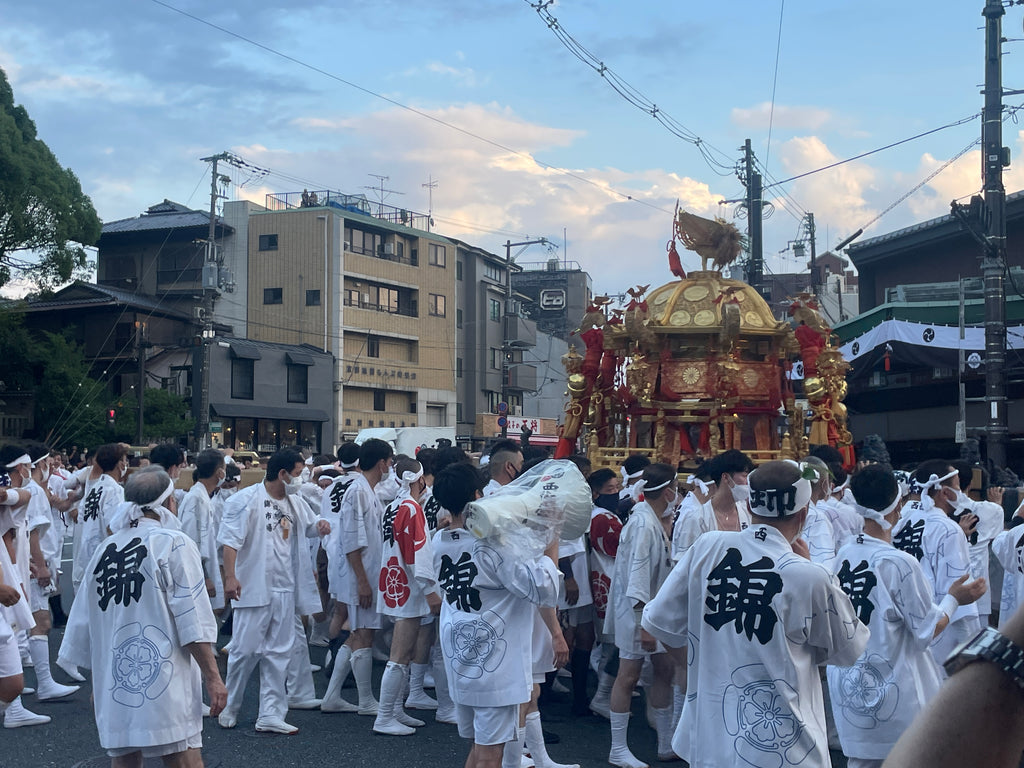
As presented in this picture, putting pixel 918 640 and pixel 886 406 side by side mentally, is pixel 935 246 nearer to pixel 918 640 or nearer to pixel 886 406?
pixel 886 406

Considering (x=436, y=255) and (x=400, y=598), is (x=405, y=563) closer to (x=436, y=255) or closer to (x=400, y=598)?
(x=400, y=598)

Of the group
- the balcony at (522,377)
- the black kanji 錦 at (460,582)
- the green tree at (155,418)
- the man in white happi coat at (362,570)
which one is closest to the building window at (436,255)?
the balcony at (522,377)

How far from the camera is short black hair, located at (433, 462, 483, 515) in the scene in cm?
527

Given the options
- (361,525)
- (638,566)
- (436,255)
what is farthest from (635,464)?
(436,255)

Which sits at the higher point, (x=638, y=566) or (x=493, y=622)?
(x=638, y=566)

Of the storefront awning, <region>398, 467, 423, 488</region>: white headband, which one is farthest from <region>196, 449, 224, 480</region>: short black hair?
the storefront awning

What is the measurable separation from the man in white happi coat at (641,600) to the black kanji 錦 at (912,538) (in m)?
1.51

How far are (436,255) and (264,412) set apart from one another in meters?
12.3

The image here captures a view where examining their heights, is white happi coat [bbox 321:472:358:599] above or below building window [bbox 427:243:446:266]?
below

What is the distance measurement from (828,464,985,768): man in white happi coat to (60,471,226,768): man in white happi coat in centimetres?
305

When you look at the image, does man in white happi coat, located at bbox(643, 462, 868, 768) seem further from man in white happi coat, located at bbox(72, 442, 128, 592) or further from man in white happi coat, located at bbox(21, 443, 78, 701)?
man in white happi coat, located at bbox(72, 442, 128, 592)

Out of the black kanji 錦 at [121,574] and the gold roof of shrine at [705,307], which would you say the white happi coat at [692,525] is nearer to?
the black kanji 錦 at [121,574]

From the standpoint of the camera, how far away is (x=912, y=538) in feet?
20.4

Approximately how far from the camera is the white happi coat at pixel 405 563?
650 cm
